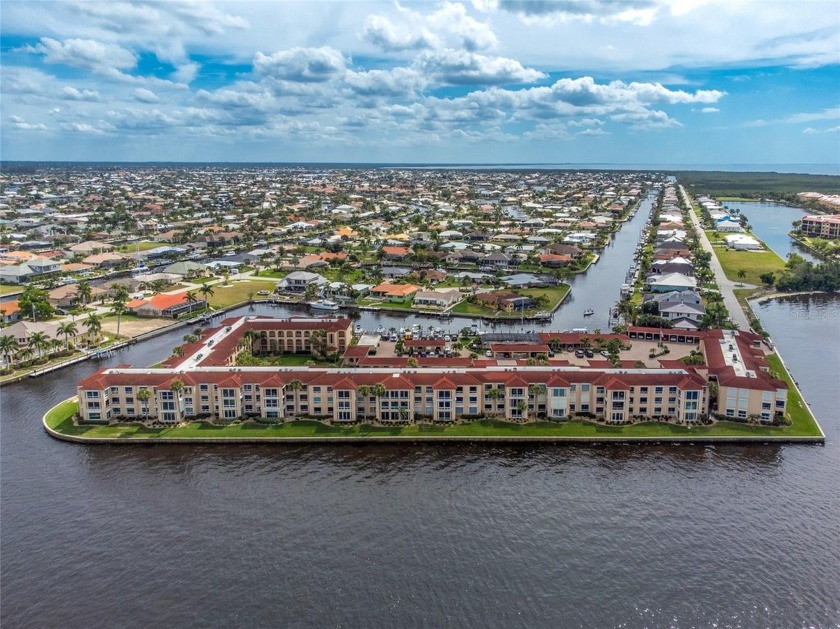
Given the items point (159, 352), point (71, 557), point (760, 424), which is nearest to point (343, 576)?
point (71, 557)

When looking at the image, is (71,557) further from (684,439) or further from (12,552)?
(684,439)

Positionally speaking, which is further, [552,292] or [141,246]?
[141,246]

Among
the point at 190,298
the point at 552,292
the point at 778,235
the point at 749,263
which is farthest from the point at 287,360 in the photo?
the point at 778,235

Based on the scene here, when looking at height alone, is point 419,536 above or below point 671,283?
below

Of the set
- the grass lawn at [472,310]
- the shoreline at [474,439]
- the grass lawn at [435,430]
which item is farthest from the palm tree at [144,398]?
the grass lawn at [472,310]

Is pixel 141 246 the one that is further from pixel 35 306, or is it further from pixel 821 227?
pixel 821 227

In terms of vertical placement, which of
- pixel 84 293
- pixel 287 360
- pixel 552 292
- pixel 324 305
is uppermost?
pixel 84 293

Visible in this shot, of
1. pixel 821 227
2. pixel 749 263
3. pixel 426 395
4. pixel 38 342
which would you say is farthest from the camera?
pixel 821 227
